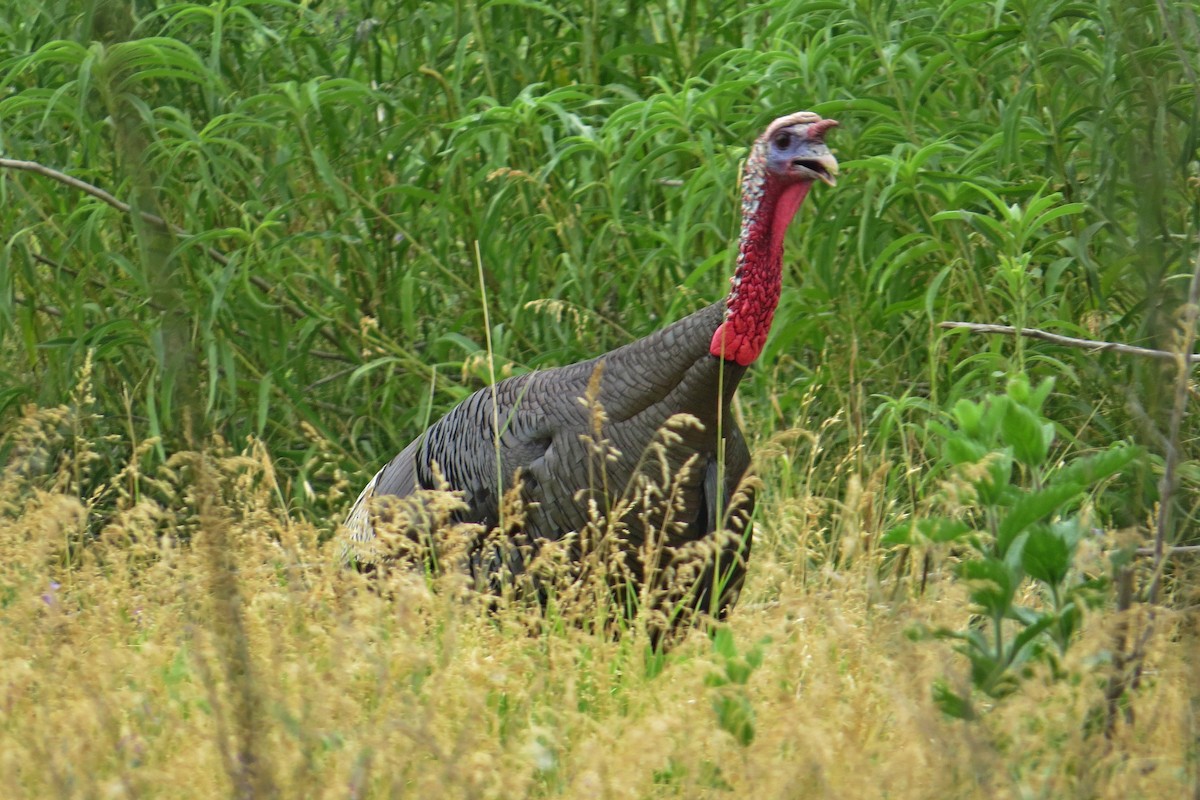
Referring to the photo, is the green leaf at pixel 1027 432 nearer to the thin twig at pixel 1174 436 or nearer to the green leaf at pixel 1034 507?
the green leaf at pixel 1034 507

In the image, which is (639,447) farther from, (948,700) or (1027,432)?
(948,700)

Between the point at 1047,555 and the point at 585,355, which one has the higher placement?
the point at 1047,555

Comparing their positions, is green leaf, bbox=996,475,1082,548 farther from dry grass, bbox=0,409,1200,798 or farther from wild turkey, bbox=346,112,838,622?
wild turkey, bbox=346,112,838,622

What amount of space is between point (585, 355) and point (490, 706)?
2.20 meters

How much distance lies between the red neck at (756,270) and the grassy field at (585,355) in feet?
1.00

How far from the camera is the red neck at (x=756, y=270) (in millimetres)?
3773

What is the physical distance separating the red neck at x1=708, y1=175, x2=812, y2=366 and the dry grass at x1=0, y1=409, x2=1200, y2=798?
0.68 meters

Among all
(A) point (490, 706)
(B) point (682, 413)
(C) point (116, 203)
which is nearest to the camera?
(A) point (490, 706)

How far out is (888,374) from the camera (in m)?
4.79

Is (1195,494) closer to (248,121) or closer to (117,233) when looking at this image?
(248,121)

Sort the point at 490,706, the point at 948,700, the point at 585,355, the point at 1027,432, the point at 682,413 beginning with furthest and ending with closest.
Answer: the point at 585,355
the point at 682,413
the point at 490,706
the point at 1027,432
the point at 948,700

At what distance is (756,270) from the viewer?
3.85 m

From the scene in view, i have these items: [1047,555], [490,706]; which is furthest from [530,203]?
[1047,555]

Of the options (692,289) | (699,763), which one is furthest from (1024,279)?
(699,763)
